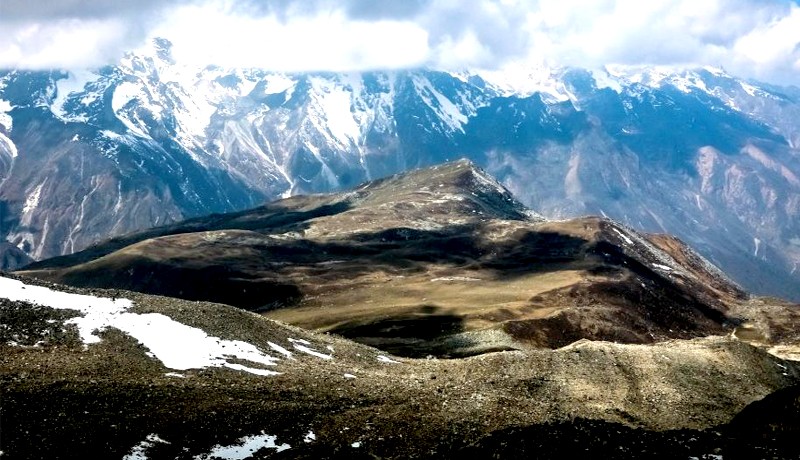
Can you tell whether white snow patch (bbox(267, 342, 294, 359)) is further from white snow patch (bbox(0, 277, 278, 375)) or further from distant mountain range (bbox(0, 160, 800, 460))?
white snow patch (bbox(0, 277, 278, 375))

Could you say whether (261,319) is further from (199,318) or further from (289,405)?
(289,405)

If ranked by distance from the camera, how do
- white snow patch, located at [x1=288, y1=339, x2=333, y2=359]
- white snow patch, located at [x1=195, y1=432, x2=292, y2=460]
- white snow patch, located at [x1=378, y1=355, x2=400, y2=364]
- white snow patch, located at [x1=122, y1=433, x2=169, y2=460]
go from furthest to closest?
1. white snow patch, located at [x1=378, y1=355, x2=400, y2=364]
2. white snow patch, located at [x1=288, y1=339, x2=333, y2=359]
3. white snow patch, located at [x1=195, y1=432, x2=292, y2=460]
4. white snow patch, located at [x1=122, y1=433, x2=169, y2=460]

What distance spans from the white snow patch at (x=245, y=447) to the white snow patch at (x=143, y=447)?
2.91 metres

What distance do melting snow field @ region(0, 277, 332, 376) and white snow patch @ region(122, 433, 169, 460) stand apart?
15152 mm

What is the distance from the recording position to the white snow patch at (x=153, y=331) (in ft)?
201

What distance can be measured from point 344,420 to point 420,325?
11023 cm

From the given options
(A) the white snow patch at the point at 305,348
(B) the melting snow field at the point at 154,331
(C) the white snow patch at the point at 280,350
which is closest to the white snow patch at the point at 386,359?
(A) the white snow patch at the point at 305,348

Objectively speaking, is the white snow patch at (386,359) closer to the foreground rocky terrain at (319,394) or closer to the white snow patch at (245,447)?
the foreground rocky terrain at (319,394)

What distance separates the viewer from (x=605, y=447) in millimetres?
49531

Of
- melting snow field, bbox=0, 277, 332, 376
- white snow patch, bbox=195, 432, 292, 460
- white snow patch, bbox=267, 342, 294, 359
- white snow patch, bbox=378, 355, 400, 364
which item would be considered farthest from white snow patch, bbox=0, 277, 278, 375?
white snow patch, bbox=378, 355, 400, 364

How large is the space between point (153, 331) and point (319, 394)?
61.2 feet

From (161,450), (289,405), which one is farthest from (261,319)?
(161,450)

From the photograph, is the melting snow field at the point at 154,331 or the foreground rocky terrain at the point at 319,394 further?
the melting snow field at the point at 154,331

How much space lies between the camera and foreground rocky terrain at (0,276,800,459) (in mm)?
44969
